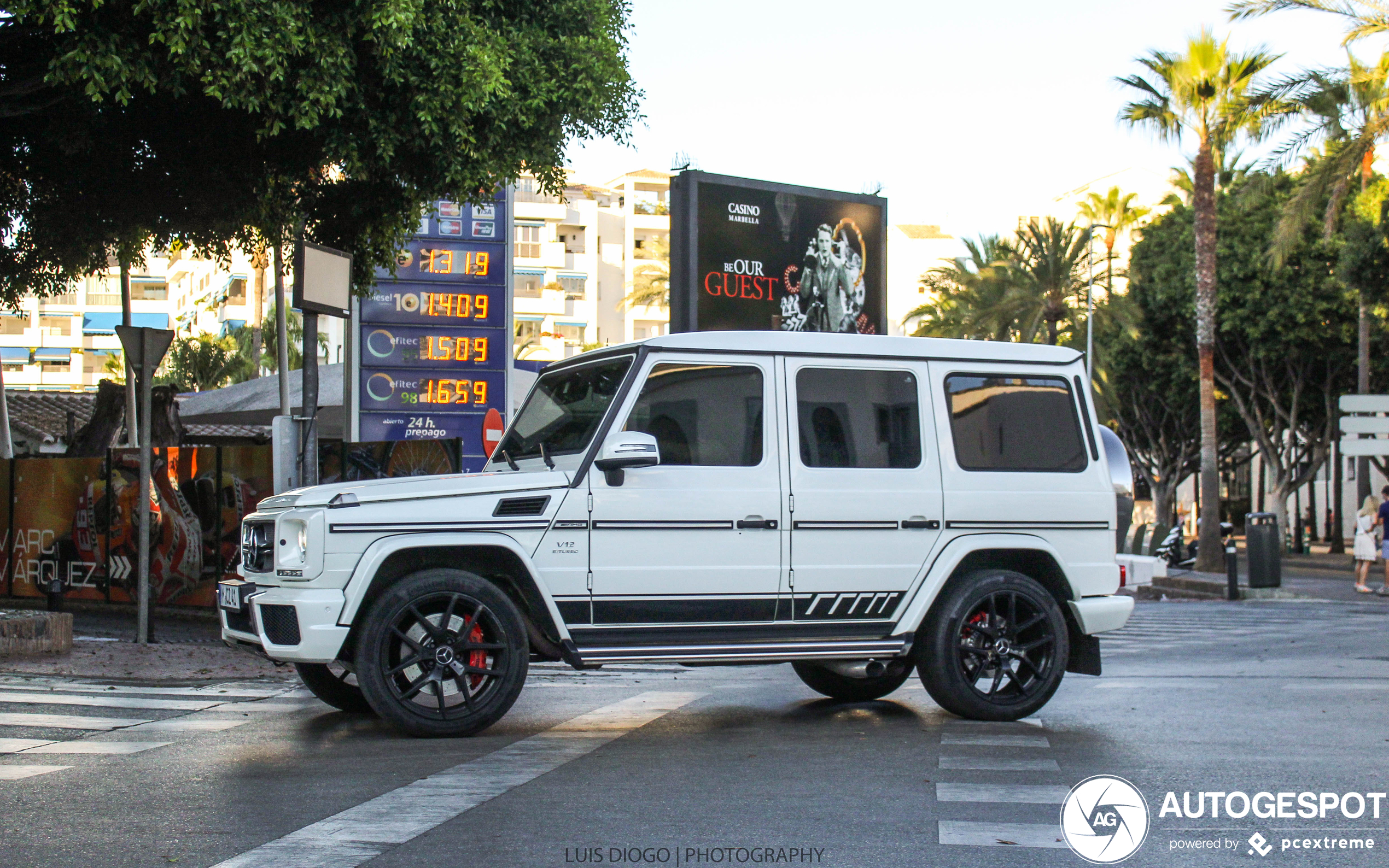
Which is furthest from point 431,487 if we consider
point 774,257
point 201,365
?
point 201,365

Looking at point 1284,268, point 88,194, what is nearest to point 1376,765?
point 88,194

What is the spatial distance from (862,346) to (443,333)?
44.4 ft

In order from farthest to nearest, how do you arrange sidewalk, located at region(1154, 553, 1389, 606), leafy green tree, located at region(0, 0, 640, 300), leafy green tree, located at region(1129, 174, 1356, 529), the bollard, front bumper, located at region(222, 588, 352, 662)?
A: leafy green tree, located at region(1129, 174, 1356, 529)
sidewalk, located at region(1154, 553, 1389, 606)
the bollard
leafy green tree, located at region(0, 0, 640, 300)
front bumper, located at region(222, 588, 352, 662)

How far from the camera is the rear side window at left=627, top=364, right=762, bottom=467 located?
287 inches

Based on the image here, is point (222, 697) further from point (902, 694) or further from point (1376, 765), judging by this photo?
point (1376, 765)

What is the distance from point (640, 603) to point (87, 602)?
36.8 feet

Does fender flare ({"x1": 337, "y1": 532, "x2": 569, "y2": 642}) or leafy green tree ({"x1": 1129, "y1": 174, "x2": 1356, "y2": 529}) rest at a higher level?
leafy green tree ({"x1": 1129, "y1": 174, "x2": 1356, "y2": 529})

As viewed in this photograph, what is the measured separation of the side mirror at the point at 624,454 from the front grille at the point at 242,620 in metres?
1.85

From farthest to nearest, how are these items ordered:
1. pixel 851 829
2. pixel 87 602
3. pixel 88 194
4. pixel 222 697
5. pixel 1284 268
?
pixel 1284 268
pixel 87 602
pixel 88 194
pixel 222 697
pixel 851 829

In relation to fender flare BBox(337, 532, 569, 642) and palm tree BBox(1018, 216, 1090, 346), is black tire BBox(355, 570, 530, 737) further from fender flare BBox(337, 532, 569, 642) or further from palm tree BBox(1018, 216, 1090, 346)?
palm tree BBox(1018, 216, 1090, 346)

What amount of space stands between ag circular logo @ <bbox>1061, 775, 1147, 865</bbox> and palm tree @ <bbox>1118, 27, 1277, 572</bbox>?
25157mm

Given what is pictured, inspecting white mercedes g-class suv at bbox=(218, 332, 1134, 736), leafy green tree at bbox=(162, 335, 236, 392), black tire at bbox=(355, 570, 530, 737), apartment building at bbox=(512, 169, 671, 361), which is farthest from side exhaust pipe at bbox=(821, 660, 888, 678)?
apartment building at bbox=(512, 169, 671, 361)

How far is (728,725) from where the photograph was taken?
7715 millimetres

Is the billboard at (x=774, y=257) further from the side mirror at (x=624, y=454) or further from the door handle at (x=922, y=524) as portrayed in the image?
the side mirror at (x=624, y=454)
